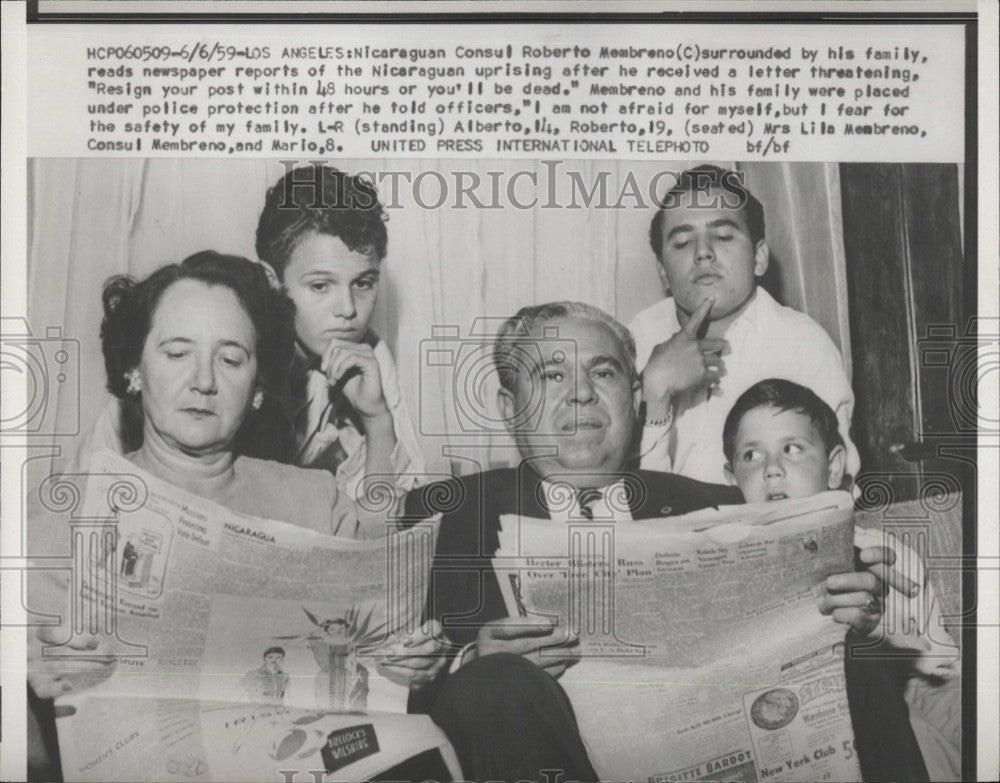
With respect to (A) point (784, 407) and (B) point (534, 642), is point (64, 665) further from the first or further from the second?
(A) point (784, 407)

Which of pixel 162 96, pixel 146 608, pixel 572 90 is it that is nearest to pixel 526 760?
pixel 146 608

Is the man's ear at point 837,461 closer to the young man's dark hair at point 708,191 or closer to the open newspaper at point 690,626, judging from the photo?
the open newspaper at point 690,626

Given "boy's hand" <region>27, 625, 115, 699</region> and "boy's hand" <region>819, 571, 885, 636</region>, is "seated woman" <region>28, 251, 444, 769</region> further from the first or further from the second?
"boy's hand" <region>819, 571, 885, 636</region>

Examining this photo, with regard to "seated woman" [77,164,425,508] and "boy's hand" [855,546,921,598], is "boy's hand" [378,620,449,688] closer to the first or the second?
"seated woman" [77,164,425,508]

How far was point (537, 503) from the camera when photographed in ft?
8.86

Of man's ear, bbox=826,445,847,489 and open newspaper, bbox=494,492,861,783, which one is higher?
man's ear, bbox=826,445,847,489

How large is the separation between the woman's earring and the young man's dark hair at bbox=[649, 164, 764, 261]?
150 centimetres

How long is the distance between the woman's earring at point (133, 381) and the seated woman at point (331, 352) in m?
0.06

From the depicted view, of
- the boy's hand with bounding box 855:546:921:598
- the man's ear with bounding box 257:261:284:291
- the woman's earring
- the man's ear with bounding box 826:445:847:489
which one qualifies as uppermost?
the man's ear with bounding box 257:261:284:291

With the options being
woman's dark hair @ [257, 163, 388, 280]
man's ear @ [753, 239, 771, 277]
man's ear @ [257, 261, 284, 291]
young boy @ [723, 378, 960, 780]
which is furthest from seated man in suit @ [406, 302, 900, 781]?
man's ear @ [257, 261, 284, 291]

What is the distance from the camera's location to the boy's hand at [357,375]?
2699 mm

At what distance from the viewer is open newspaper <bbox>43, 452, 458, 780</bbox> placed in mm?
2668

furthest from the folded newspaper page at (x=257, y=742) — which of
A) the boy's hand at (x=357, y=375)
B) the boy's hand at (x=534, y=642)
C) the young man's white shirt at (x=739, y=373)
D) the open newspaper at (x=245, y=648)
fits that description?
the young man's white shirt at (x=739, y=373)

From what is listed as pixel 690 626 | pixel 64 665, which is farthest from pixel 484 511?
pixel 64 665
